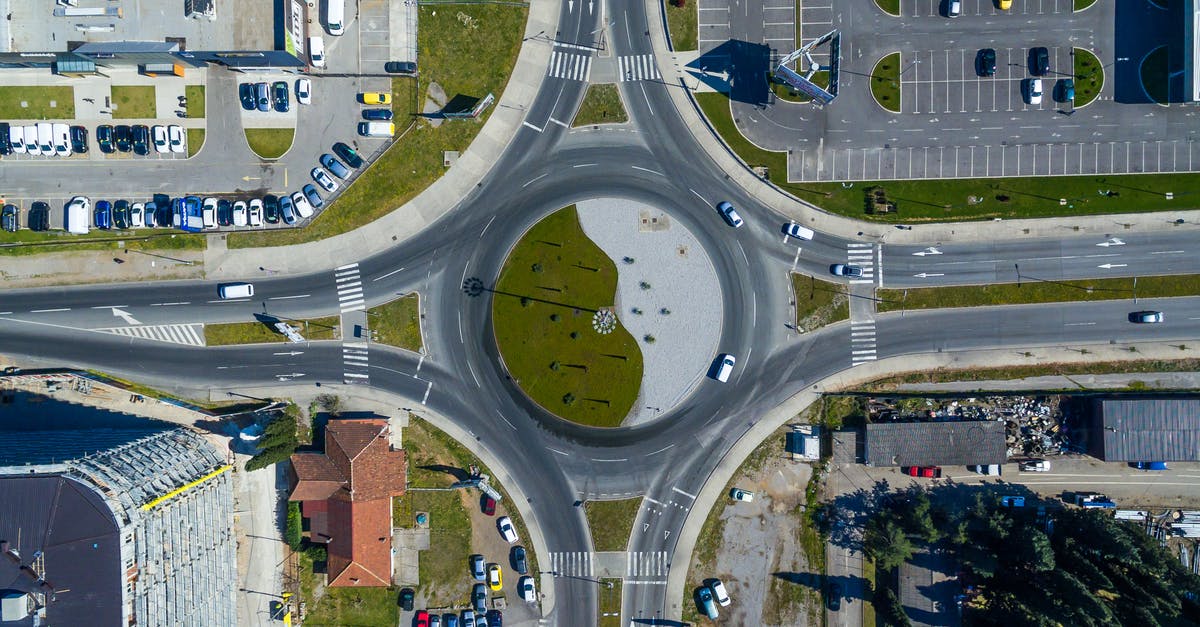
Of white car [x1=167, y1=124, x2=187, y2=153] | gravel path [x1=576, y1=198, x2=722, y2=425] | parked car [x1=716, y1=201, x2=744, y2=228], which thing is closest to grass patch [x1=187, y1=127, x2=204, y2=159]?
white car [x1=167, y1=124, x2=187, y2=153]

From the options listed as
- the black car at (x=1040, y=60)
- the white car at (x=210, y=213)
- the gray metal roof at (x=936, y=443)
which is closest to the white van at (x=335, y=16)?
the white car at (x=210, y=213)

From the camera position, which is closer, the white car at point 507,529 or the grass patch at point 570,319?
the white car at point 507,529

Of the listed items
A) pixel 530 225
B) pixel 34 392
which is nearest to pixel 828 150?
pixel 530 225

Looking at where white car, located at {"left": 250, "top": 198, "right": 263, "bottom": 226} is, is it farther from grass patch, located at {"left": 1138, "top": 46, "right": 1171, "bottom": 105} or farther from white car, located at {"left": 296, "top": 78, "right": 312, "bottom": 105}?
grass patch, located at {"left": 1138, "top": 46, "right": 1171, "bottom": 105}

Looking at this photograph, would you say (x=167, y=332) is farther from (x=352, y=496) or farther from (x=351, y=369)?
(x=352, y=496)

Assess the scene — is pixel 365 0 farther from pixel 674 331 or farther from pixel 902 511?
pixel 902 511

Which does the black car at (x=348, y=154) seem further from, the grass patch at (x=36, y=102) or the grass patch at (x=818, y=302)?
the grass patch at (x=818, y=302)
